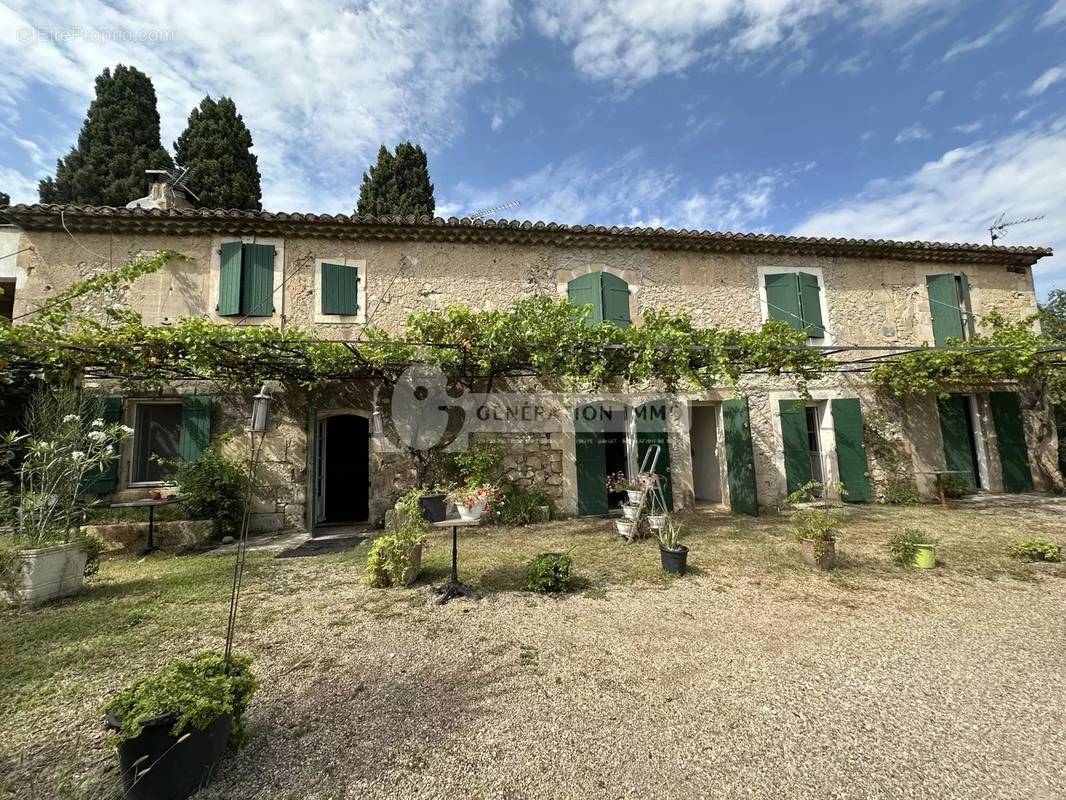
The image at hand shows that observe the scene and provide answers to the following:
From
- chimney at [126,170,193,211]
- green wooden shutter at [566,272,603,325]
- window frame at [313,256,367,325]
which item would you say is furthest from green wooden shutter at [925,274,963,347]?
chimney at [126,170,193,211]

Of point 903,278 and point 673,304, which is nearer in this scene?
point 673,304

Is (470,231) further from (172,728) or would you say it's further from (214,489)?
(172,728)

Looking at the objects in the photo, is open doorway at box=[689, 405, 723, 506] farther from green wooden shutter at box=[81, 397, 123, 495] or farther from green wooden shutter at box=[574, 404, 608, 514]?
green wooden shutter at box=[81, 397, 123, 495]

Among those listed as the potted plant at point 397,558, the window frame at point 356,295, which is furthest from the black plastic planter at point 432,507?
the window frame at point 356,295

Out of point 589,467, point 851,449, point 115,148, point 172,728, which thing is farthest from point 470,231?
point 115,148

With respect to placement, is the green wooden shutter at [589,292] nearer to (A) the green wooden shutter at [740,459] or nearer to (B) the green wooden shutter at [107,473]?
(A) the green wooden shutter at [740,459]

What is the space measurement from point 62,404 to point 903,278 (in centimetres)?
1373

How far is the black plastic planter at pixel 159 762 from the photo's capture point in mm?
1735

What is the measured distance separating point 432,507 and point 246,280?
5.00 meters

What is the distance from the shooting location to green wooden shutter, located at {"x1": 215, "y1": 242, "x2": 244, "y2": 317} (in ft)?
23.8

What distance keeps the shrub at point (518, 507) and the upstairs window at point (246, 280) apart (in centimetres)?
512

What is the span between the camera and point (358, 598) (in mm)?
4195

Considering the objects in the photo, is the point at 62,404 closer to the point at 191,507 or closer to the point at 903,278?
the point at 191,507

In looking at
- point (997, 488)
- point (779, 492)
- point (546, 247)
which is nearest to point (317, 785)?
point (546, 247)
